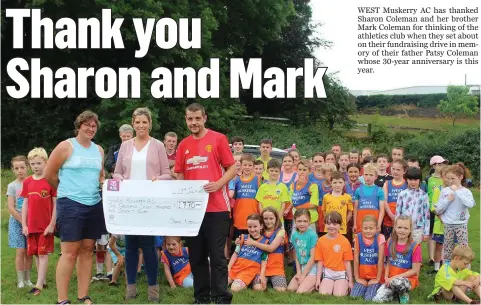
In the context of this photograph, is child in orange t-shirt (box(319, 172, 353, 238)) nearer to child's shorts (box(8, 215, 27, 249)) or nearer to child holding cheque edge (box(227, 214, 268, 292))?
child holding cheque edge (box(227, 214, 268, 292))

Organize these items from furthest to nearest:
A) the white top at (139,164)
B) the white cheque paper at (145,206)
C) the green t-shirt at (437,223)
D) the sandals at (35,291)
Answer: the green t-shirt at (437,223)
the sandals at (35,291)
the white top at (139,164)
the white cheque paper at (145,206)

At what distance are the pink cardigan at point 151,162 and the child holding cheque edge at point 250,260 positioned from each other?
1.55 metres

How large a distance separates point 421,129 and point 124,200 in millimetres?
25007

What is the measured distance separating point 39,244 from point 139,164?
1843 millimetres

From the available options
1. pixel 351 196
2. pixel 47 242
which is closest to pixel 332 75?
pixel 351 196

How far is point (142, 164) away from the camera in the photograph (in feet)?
18.3

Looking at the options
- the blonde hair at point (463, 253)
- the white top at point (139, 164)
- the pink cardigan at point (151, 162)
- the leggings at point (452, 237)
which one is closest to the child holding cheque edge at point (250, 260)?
the pink cardigan at point (151, 162)

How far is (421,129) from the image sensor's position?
92.8 feet

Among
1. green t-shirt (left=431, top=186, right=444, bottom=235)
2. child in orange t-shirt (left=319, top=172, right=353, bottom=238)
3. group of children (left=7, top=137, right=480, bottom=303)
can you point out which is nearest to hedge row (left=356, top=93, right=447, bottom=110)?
green t-shirt (left=431, top=186, right=444, bottom=235)

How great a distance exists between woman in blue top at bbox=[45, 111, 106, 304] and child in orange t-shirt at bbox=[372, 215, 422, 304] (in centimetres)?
318

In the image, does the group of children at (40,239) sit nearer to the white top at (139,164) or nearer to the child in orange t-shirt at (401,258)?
the white top at (139,164)

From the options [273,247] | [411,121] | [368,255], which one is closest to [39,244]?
[273,247]

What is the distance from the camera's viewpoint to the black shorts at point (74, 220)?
17.0 ft

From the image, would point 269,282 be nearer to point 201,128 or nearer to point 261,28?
point 201,128
